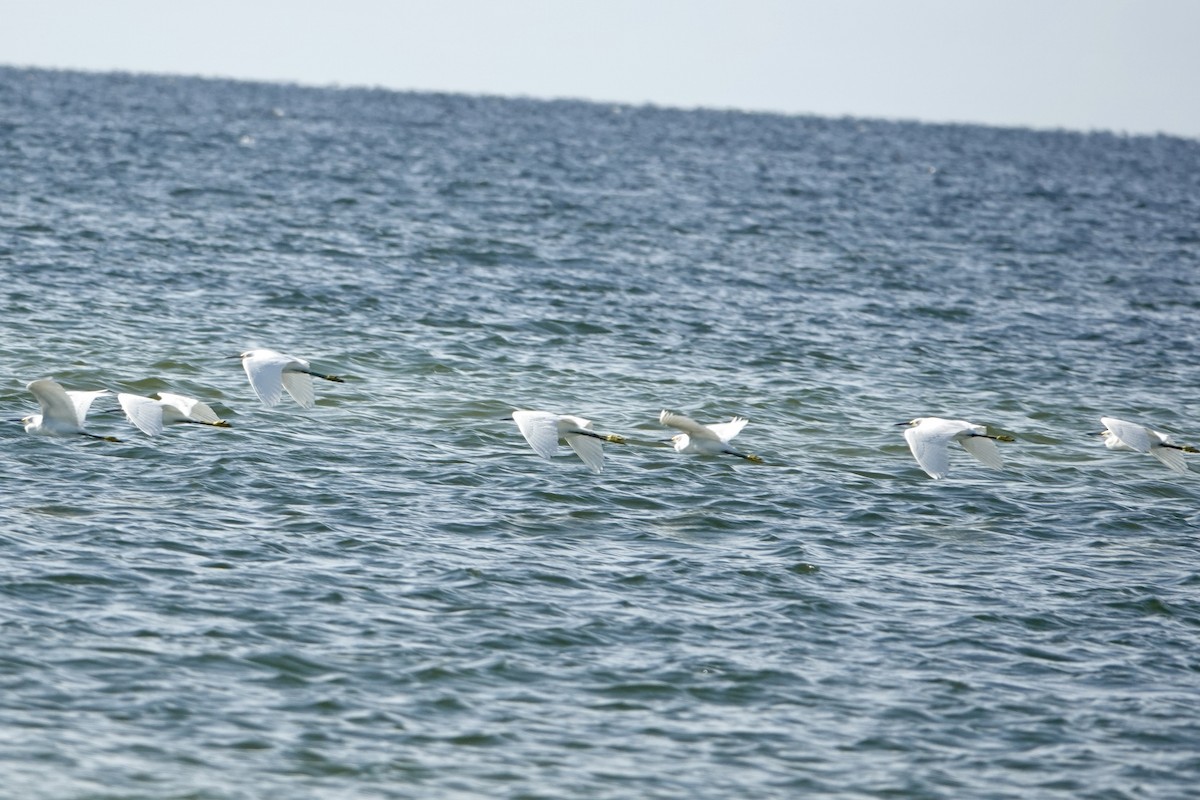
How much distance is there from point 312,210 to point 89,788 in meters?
28.5

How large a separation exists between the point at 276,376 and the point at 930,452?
18.6 ft

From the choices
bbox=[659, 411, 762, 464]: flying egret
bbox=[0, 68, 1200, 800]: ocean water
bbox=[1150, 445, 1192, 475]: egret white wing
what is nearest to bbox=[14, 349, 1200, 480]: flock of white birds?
bbox=[659, 411, 762, 464]: flying egret

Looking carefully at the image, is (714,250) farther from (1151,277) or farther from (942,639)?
(942,639)

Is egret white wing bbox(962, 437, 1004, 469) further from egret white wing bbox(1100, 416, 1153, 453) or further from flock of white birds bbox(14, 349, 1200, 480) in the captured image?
egret white wing bbox(1100, 416, 1153, 453)

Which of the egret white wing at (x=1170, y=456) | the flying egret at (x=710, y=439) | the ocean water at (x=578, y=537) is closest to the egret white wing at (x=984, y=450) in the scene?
the ocean water at (x=578, y=537)

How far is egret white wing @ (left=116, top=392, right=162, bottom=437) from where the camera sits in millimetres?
12594

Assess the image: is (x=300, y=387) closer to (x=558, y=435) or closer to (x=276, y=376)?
(x=276, y=376)

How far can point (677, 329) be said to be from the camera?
22.8 meters

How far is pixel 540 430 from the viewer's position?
43.4 ft

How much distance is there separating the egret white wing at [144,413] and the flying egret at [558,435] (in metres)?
2.96

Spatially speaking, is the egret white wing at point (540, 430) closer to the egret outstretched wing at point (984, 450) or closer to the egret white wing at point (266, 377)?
the egret white wing at point (266, 377)

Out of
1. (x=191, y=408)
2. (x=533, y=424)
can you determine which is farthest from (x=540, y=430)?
(x=191, y=408)

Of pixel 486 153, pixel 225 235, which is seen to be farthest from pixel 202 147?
pixel 225 235

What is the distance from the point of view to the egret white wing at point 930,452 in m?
13.3
